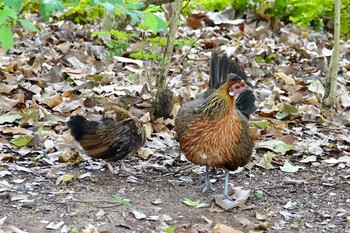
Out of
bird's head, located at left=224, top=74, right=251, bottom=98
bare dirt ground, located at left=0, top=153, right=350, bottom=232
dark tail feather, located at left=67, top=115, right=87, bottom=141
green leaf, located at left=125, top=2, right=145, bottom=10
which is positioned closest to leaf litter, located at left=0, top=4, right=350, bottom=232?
bare dirt ground, located at left=0, top=153, right=350, bottom=232

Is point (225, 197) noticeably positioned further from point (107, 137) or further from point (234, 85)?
point (107, 137)

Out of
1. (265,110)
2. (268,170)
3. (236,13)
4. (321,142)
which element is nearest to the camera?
(268,170)

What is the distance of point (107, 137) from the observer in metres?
5.45

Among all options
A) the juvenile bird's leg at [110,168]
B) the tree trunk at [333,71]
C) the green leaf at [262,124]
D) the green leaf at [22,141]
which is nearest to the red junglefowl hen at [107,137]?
the juvenile bird's leg at [110,168]

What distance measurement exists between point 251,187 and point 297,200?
432 mm

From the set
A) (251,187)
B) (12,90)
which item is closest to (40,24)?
(12,90)

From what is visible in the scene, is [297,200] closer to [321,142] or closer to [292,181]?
[292,181]

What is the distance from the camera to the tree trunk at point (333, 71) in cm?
669

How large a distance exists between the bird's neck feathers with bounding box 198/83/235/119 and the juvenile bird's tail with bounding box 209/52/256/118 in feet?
2.50

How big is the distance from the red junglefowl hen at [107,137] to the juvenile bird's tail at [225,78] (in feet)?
3.02

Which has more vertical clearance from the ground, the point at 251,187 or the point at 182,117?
the point at 182,117

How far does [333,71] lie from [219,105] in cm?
228

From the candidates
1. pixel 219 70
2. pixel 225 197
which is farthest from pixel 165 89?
pixel 225 197

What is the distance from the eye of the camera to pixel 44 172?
5273 millimetres
